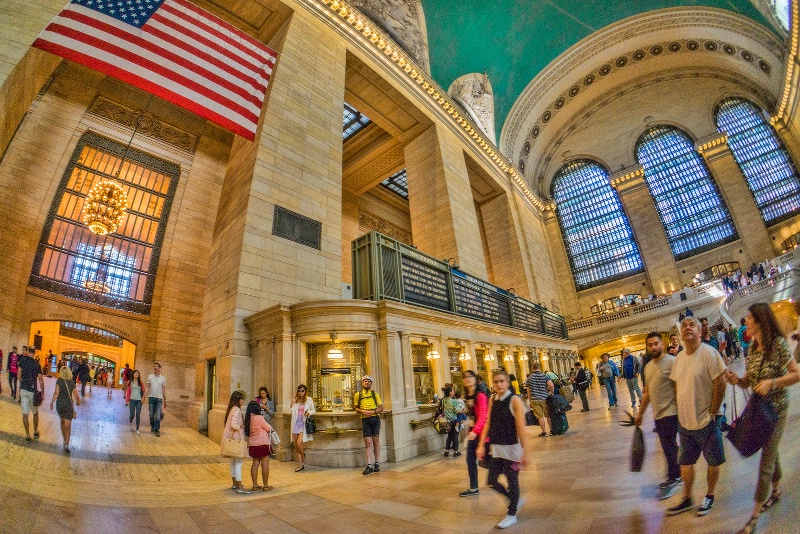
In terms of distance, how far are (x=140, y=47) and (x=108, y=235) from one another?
38.5 ft

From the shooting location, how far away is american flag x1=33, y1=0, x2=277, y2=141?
725 centimetres

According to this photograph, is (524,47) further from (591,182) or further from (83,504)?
(83,504)

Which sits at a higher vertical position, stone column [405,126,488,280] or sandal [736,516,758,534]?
stone column [405,126,488,280]

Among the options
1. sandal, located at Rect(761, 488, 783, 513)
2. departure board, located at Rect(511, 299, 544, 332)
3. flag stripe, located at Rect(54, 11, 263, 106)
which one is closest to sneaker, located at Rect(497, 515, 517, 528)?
sandal, located at Rect(761, 488, 783, 513)

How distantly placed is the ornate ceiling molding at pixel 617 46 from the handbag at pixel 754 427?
25981 mm

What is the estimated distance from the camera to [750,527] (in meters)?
2.01

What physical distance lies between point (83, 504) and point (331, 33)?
1473cm

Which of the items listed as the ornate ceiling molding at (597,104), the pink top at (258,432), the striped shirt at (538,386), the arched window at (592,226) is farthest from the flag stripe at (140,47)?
the arched window at (592,226)

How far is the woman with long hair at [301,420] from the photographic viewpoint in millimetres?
5879

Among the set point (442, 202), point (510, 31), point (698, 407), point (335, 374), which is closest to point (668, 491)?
point (698, 407)

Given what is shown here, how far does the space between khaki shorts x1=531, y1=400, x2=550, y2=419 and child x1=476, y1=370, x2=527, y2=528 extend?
429cm

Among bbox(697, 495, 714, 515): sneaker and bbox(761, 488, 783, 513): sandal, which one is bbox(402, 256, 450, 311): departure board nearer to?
bbox(697, 495, 714, 515): sneaker

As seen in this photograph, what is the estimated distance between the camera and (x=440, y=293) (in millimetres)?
9906

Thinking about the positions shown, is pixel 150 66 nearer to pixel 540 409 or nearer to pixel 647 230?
pixel 540 409
